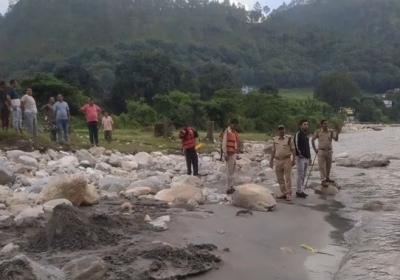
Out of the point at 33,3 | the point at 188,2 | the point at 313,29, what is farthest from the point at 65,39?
the point at 313,29

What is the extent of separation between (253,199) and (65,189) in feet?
11.9

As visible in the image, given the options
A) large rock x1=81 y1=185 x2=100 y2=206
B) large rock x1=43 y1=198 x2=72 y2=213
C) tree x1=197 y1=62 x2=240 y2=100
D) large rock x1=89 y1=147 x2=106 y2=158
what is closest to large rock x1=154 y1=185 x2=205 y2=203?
large rock x1=81 y1=185 x2=100 y2=206

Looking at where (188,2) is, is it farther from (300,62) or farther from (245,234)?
(245,234)

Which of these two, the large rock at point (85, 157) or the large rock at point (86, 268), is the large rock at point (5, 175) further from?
the large rock at point (86, 268)

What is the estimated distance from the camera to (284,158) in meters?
12.2

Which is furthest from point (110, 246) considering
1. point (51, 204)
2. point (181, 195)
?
point (181, 195)

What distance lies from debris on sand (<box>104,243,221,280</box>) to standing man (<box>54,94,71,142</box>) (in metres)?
10.9

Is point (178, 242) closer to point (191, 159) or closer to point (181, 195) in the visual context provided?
point (181, 195)

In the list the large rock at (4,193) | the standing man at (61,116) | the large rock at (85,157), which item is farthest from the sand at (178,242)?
the standing man at (61,116)

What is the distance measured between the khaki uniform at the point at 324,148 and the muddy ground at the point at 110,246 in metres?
7.34

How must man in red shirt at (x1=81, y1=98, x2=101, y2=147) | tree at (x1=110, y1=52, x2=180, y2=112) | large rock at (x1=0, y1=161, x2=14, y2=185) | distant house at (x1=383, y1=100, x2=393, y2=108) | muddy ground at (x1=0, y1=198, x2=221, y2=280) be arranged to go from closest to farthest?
1. muddy ground at (x1=0, y1=198, x2=221, y2=280)
2. large rock at (x1=0, y1=161, x2=14, y2=185)
3. man in red shirt at (x1=81, y1=98, x2=101, y2=147)
4. tree at (x1=110, y1=52, x2=180, y2=112)
5. distant house at (x1=383, y1=100, x2=393, y2=108)

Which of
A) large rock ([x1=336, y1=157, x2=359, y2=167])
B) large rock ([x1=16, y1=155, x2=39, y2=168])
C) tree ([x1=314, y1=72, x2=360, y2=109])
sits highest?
tree ([x1=314, y1=72, x2=360, y2=109])

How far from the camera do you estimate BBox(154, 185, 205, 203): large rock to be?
34.5 ft

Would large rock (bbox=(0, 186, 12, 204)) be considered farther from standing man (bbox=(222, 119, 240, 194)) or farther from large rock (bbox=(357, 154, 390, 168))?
large rock (bbox=(357, 154, 390, 168))
